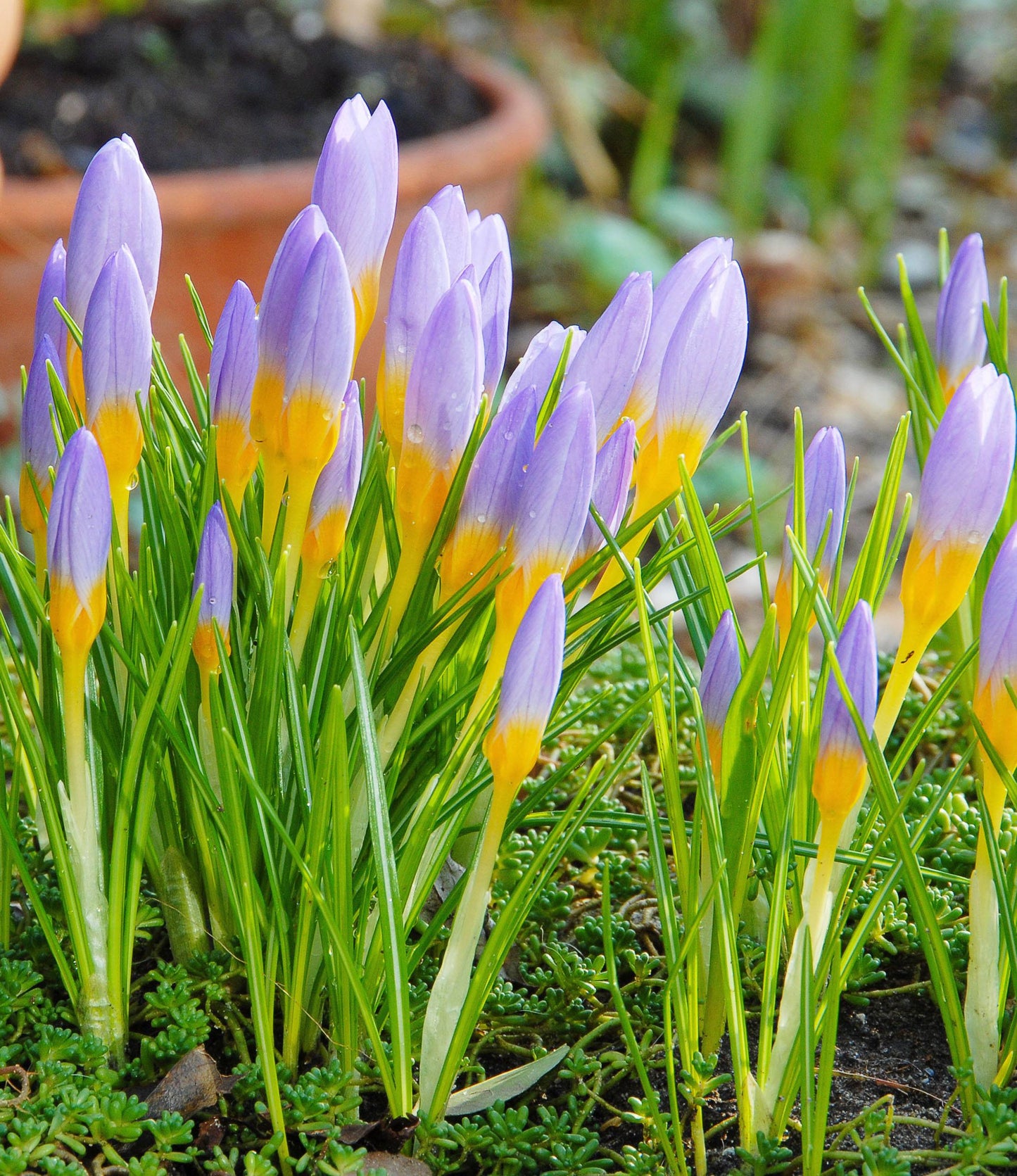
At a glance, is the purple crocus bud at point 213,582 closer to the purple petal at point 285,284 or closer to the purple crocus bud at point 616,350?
Result: the purple petal at point 285,284

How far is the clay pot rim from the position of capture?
219 centimetres

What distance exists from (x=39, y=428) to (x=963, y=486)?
0.50m

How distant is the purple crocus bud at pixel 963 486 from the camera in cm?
61

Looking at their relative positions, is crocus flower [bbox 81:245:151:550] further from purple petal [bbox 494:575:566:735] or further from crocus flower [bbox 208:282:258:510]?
purple petal [bbox 494:575:566:735]

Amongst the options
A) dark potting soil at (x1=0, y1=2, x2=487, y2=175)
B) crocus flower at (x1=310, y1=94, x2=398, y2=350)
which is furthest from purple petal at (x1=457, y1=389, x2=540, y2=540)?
dark potting soil at (x1=0, y1=2, x2=487, y2=175)

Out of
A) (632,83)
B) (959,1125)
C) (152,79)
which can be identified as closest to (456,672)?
(959,1125)

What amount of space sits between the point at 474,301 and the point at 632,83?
355 centimetres

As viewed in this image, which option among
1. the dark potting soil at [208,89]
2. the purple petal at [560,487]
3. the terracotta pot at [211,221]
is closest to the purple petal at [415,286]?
the purple petal at [560,487]

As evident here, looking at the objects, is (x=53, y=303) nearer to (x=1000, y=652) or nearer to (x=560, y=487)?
(x=560, y=487)

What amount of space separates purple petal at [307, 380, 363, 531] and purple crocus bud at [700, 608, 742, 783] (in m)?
0.21

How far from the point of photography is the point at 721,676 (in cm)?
71

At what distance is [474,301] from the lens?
65 cm

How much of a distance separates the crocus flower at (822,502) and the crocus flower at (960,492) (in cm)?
7

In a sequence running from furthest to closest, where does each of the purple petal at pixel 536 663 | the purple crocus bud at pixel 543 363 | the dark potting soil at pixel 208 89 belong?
the dark potting soil at pixel 208 89 → the purple crocus bud at pixel 543 363 → the purple petal at pixel 536 663
